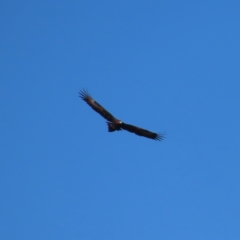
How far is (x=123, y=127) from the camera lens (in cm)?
2772

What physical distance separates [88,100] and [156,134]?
3.79 m

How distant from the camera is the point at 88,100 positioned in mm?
29359

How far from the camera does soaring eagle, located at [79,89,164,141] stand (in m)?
27.4

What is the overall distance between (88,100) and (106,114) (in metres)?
1.77

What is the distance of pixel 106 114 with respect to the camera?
92.0ft

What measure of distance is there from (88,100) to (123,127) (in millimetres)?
2735

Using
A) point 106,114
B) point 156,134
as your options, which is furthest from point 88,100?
point 156,134

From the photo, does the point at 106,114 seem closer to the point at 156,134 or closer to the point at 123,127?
the point at 123,127

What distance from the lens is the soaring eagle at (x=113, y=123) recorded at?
27.4 m

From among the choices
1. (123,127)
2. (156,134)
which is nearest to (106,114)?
(123,127)

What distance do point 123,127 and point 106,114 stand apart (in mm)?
1064

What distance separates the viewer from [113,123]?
27469 millimetres

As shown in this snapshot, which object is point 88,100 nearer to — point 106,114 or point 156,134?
point 106,114
